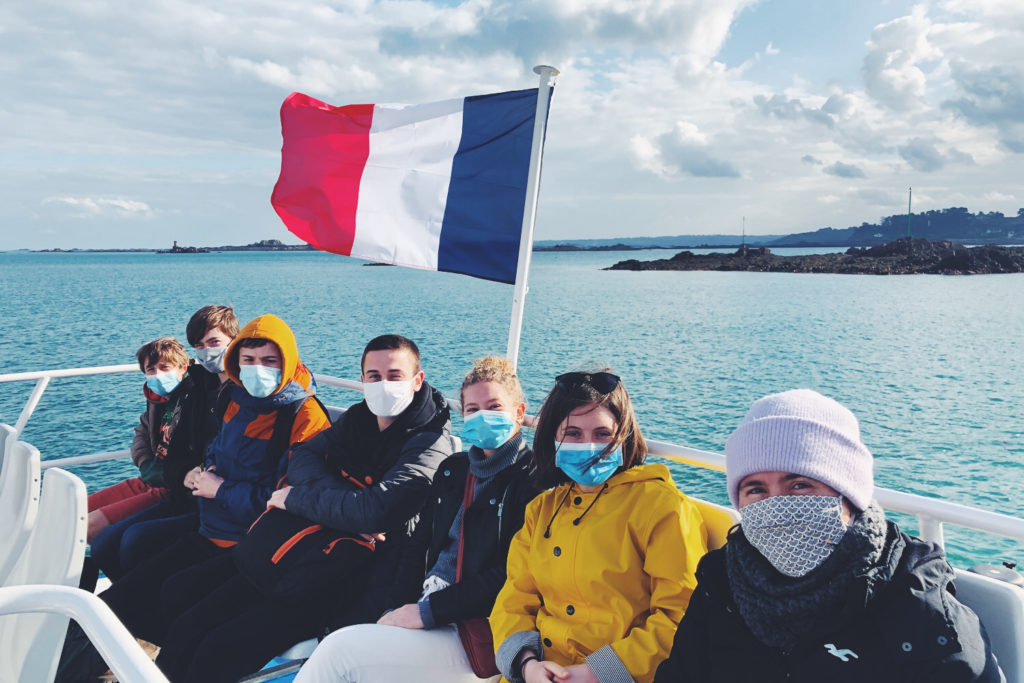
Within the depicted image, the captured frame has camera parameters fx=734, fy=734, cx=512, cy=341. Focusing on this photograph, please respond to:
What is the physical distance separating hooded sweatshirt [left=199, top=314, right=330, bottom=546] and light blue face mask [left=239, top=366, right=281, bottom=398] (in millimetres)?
35

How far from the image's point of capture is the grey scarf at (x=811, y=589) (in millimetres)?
1695

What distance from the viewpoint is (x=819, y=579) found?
5.71 ft

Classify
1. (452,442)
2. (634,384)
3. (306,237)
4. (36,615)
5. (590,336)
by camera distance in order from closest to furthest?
(36,615)
(452,442)
(306,237)
(634,384)
(590,336)

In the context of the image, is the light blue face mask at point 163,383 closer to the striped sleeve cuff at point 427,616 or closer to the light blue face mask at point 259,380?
the light blue face mask at point 259,380

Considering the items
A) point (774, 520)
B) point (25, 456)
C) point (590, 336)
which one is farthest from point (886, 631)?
point (590, 336)

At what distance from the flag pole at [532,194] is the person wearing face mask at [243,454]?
125cm

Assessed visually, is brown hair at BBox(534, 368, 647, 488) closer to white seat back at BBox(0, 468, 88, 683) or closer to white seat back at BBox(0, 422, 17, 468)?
white seat back at BBox(0, 468, 88, 683)

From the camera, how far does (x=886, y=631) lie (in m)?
1.64

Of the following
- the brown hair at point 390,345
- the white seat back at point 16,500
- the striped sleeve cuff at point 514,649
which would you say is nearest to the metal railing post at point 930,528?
the striped sleeve cuff at point 514,649

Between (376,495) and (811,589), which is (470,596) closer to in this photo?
(376,495)

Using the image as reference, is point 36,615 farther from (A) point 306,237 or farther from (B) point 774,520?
(A) point 306,237

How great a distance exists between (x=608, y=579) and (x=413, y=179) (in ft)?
10.9

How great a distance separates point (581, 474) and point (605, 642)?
55 centimetres

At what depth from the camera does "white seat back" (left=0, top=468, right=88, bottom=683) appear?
2248 mm
